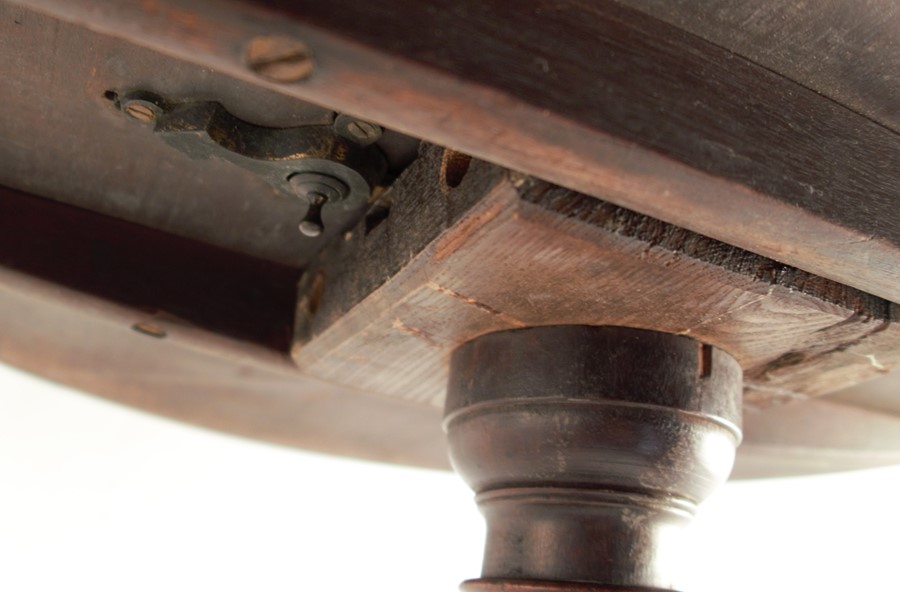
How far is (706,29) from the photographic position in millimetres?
513

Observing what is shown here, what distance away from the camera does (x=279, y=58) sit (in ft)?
1.33

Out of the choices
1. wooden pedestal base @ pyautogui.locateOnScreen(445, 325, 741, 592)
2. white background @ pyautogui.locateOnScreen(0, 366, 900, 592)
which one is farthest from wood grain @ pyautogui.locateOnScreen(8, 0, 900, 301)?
white background @ pyautogui.locateOnScreen(0, 366, 900, 592)

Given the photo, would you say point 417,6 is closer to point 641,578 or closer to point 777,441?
point 641,578

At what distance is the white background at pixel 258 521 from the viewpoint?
1.37 meters

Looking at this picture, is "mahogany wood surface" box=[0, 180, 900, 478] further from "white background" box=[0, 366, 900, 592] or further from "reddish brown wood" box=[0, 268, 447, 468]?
"white background" box=[0, 366, 900, 592]

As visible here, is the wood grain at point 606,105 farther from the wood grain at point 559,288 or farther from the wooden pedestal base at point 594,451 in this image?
the wooden pedestal base at point 594,451

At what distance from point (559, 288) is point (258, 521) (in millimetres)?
1085

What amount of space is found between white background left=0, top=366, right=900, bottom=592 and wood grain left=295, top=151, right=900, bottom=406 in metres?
0.75

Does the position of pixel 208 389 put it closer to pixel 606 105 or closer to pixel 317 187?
pixel 317 187

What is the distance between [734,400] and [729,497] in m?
0.94

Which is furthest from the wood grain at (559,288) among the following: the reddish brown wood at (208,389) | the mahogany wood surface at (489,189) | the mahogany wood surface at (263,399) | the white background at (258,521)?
the white background at (258,521)

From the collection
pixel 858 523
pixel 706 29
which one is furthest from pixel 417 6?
pixel 858 523

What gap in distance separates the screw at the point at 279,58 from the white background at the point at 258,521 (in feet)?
3.44

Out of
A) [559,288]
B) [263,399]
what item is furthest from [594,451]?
[263,399]
